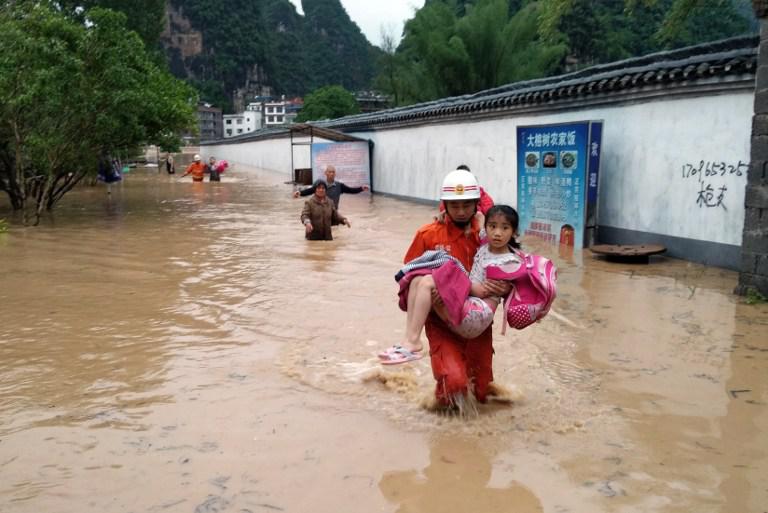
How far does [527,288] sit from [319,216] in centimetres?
831

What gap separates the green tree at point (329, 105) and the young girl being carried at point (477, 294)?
6024cm

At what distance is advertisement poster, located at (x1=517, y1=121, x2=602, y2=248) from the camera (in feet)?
37.1

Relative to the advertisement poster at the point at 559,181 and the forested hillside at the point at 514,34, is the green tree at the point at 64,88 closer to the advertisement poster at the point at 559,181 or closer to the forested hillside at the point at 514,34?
the advertisement poster at the point at 559,181

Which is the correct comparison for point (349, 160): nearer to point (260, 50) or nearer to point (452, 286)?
point (452, 286)

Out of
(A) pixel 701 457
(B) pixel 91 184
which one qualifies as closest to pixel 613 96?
(A) pixel 701 457

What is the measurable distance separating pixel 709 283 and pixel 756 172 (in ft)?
5.25

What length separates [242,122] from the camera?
96.6m

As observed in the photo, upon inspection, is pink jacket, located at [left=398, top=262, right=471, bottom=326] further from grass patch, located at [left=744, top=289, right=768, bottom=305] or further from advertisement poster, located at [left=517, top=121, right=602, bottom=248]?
advertisement poster, located at [left=517, top=121, right=602, bottom=248]

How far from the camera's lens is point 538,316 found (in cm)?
431

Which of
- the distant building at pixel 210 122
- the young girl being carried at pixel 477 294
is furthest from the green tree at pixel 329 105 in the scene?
the young girl being carried at pixel 477 294

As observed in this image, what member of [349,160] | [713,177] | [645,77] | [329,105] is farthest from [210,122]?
[713,177]

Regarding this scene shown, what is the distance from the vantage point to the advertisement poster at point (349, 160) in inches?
964

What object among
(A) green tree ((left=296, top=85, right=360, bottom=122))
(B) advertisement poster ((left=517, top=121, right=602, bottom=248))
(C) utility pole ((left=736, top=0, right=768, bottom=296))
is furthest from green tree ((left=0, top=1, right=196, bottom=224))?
(A) green tree ((left=296, top=85, right=360, bottom=122))

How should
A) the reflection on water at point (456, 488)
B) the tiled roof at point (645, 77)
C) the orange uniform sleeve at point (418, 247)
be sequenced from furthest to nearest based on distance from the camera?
the tiled roof at point (645, 77) → the orange uniform sleeve at point (418, 247) → the reflection on water at point (456, 488)
